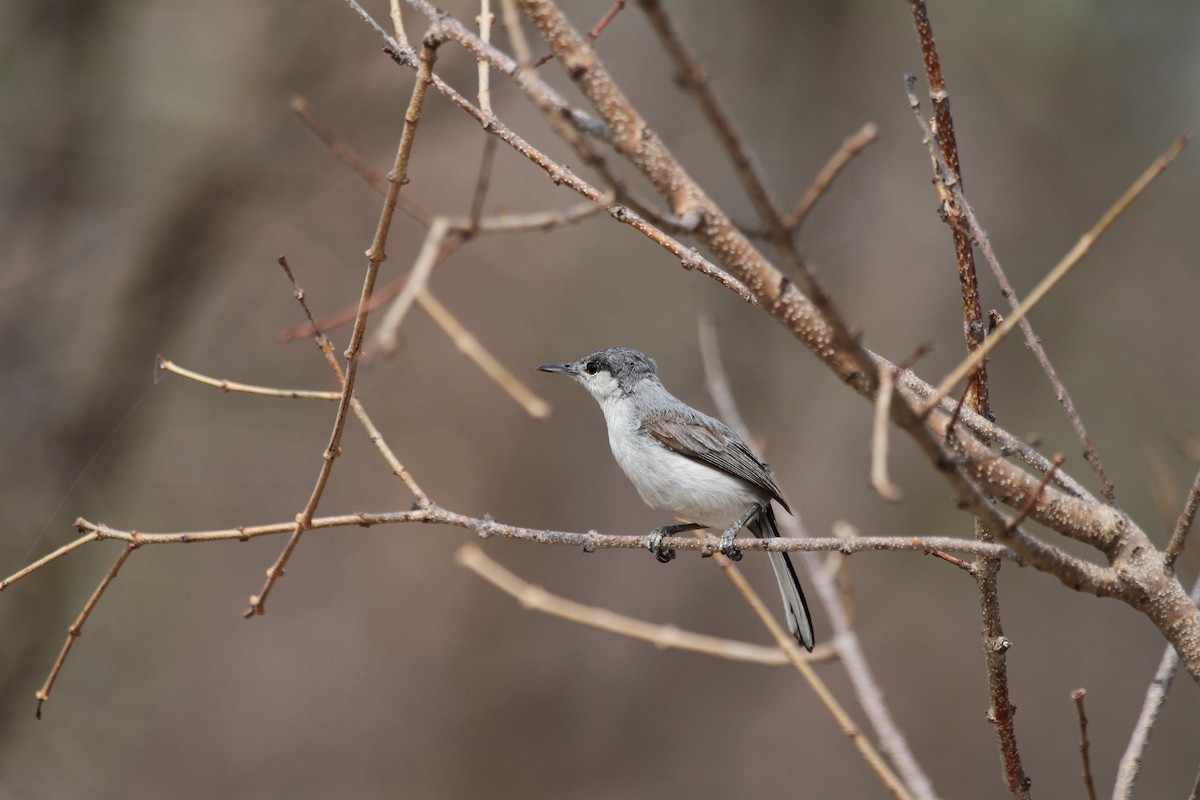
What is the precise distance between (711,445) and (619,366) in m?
0.67

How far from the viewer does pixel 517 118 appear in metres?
6.90

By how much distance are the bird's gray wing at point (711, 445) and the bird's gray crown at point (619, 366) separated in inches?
14.7

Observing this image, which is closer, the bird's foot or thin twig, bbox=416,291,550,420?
thin twig, bbox=416,291,550,420

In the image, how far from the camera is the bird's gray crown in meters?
4.35

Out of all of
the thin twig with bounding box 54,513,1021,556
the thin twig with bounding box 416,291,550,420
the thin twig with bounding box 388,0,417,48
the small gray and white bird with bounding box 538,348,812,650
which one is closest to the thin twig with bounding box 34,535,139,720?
the thin twig with bounding box 54,513,1021,556

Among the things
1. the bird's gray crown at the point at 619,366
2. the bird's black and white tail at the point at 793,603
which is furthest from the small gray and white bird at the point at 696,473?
the bird's gray crown at the point at 619,366

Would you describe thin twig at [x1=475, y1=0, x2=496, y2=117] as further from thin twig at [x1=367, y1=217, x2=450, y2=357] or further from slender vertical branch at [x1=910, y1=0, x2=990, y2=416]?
thin twig at [x1=367, y1=217, x2=450, y2=357]

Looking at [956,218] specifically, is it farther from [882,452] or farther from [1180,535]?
[882,452]

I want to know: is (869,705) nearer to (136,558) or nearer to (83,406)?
(83,406)

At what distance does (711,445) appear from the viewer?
3.90 metres

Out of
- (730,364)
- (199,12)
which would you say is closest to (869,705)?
(730,364)

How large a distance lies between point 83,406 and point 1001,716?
4507 millimetres

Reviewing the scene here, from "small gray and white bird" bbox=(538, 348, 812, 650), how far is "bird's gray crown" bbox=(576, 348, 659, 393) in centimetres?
11

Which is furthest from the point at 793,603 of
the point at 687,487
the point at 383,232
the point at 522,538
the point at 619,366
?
the point at 383,232
